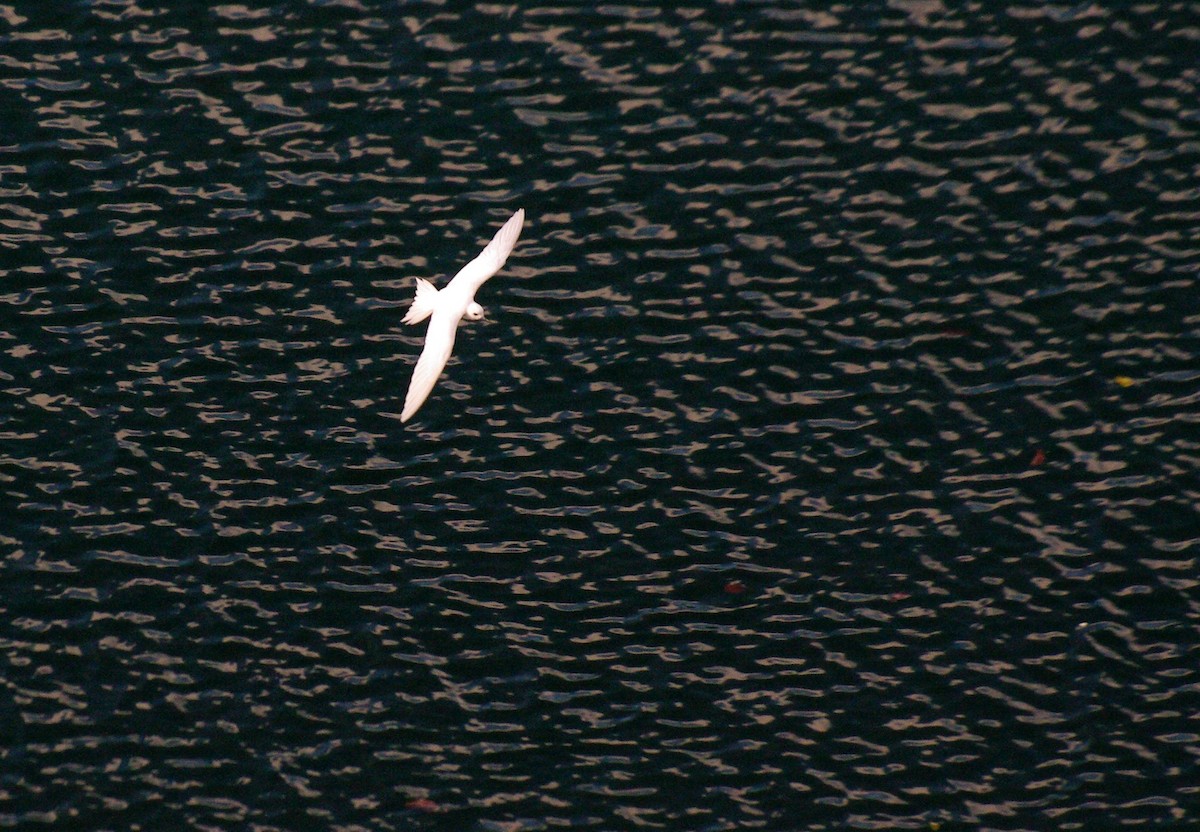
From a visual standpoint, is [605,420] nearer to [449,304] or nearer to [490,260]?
[490,260]

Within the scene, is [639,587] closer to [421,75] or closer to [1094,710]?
Result: [1094,710]

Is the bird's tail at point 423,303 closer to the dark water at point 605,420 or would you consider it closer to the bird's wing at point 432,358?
the bird's wing at point 432,358

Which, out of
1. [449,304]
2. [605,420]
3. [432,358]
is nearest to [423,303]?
[449,304]

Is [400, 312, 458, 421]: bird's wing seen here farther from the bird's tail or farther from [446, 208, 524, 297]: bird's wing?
[446, 208, 524, 297]: bird's wing

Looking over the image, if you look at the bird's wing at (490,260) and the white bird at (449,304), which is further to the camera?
the bird's wing at (490,260)

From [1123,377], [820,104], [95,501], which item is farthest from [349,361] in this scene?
[1123,377]

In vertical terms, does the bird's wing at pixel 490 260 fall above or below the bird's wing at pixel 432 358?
above

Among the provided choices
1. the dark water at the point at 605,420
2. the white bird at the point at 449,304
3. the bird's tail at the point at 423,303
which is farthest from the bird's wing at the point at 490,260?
the dark water at the point at 605,420
